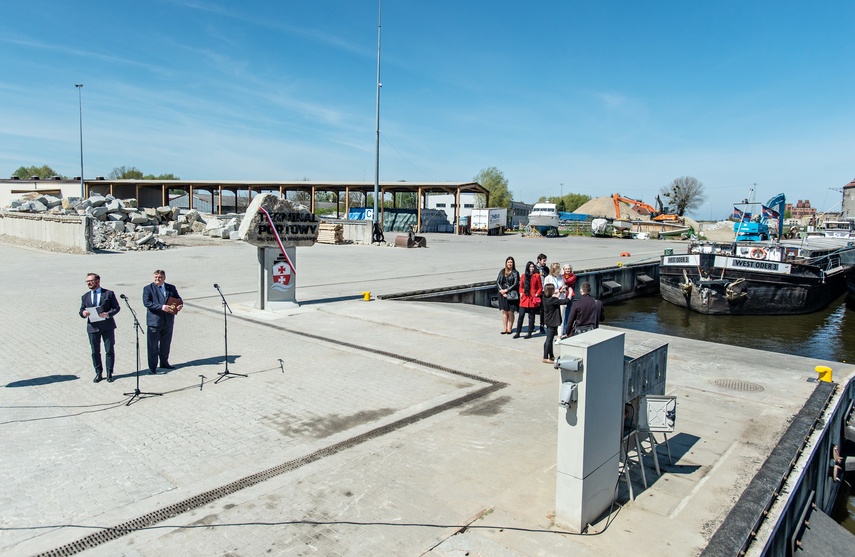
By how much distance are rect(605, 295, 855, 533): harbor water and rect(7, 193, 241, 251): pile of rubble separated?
25.1 m

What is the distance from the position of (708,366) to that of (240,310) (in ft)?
34.5

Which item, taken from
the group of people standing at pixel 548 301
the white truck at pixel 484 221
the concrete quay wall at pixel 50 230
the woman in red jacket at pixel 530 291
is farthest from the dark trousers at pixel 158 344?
the white truck at pixel 484 221

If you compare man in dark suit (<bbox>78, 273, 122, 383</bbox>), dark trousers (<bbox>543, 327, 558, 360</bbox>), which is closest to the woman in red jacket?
dark trousers (<bbox>543, 327, 558, 360</bbox>)

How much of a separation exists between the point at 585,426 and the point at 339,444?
117 inches

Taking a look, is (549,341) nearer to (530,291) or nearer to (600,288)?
(530,291)

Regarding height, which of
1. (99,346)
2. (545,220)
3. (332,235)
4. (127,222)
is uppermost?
(545,220)

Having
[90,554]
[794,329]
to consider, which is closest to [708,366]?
[90,554]

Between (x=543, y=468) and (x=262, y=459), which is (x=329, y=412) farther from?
(x=543, y=468)

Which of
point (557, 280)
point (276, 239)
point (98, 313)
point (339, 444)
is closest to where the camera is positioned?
point (339, 444)

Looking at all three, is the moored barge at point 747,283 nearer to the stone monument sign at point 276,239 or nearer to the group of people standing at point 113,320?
the stone monument sign at point 276,239

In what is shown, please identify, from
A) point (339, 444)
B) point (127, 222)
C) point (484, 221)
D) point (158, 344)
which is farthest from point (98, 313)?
point (484, 221)

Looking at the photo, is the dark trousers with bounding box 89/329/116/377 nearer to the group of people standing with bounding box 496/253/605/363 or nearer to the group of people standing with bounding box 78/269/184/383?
the group of people standing with bounding box 78/269/184/383

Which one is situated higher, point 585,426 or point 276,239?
point 276,239

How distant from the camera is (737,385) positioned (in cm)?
881
